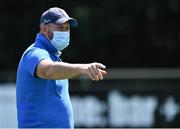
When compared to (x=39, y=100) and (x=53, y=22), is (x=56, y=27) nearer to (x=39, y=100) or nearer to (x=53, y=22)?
(x=53, y=22)

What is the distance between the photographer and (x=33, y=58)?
5.52 metres

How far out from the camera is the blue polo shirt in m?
5.69

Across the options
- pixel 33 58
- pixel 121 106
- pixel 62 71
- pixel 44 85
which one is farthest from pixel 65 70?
pixel 121 106

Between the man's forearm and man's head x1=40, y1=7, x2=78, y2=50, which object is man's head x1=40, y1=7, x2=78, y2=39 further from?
the man's forearm

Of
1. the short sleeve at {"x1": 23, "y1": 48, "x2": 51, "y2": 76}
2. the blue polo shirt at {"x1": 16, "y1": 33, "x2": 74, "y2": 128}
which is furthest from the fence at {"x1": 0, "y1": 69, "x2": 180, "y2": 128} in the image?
the short sleeve at {"x1": 23, "y1": 48, "x2": 51, "y2": 76}

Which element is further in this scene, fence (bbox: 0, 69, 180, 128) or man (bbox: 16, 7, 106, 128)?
fence (bbox: 0, 69, 180, 128)

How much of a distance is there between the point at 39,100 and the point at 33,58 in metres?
0.36

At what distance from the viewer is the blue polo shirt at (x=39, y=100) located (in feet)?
18.7

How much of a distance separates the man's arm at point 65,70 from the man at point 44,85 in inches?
0.8

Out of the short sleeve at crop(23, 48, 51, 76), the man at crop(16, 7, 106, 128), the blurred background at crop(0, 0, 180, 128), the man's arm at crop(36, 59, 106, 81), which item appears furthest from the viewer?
the blurred background at crop(0, 0, 180, 128)

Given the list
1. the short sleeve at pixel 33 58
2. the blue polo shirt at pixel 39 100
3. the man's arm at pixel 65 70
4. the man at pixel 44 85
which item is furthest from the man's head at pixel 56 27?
the man's arm at pixel 65 70

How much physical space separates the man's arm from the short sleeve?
0.18 feet

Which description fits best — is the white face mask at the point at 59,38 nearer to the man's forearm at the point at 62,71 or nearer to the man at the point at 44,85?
the man at the point at 44,85

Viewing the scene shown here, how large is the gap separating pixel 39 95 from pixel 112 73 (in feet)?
30.9
